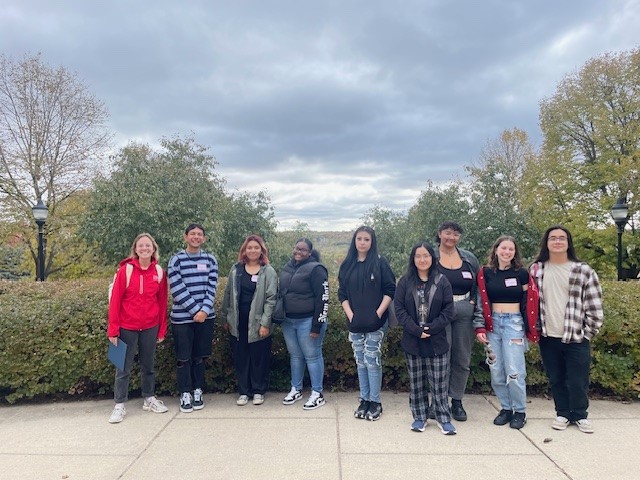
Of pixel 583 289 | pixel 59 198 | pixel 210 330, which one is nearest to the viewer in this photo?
pixel 583 289

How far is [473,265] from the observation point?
4.23 m

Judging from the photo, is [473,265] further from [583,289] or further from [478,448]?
[478,448]

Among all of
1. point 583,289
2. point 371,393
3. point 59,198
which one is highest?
point 59,198

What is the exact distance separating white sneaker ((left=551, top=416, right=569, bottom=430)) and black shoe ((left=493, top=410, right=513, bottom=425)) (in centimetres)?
36

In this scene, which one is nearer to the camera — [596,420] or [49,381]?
[596,420]

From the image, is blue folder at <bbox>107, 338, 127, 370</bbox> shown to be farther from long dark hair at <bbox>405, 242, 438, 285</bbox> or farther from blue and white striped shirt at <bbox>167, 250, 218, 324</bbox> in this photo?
long dark hair at <bbox>405, 242, 438, 285</bbox>

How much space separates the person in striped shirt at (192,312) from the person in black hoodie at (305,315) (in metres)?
0.79

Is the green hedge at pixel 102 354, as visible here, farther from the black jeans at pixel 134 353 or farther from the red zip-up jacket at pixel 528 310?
the red zip-up jacket at pixel 528 310

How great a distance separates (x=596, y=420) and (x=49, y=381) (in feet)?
18.5

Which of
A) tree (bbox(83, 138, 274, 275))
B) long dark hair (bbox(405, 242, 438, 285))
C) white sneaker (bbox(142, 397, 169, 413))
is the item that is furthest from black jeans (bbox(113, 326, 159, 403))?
tree (bbox(83, 138, 274, 275))

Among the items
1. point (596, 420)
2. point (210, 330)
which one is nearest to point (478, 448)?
point (596, 420)

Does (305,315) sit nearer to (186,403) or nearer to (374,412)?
(374,412)

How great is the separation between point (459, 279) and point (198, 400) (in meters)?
2.92

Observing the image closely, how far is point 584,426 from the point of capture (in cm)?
389
